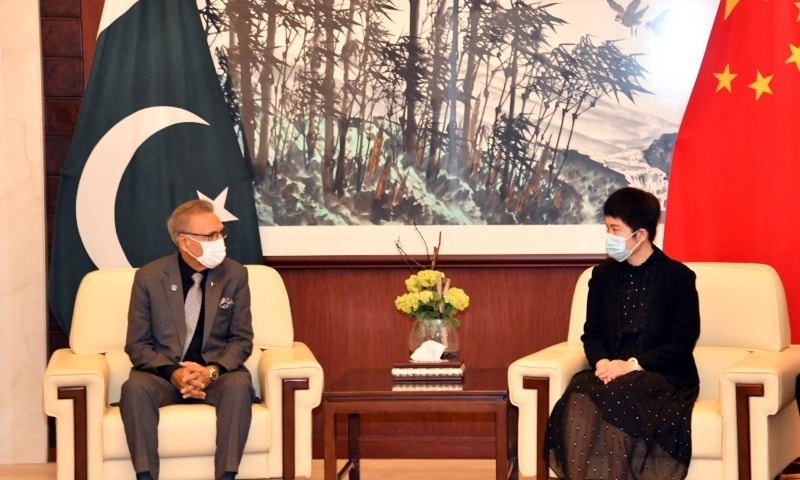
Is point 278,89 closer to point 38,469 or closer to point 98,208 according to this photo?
point 98,208

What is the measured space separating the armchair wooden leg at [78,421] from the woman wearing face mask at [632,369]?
1712mm

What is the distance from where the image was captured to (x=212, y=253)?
14.1ft

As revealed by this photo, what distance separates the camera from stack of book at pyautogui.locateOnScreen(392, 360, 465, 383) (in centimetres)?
420

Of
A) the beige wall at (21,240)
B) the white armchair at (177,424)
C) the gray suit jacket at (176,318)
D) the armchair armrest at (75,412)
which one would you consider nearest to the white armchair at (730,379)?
the white armchair at (177,424)

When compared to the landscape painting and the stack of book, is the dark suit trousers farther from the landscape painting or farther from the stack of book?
the landscape painting

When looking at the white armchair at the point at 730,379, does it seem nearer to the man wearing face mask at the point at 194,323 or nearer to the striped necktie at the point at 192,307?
the man wearing face mask at the point at 194,323

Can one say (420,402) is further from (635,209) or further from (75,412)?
(75,412)

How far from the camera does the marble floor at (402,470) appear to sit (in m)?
4.91

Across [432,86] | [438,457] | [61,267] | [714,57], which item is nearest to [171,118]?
[61,267]

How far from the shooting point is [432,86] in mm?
5113

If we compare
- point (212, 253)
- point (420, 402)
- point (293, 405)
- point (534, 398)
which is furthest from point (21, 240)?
point (534, 398)

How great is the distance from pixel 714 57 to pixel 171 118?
2.51m

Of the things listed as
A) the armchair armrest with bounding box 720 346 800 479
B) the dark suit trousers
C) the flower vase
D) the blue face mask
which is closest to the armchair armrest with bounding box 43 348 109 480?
the dark suit trousers

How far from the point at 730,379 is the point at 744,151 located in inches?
52.7
